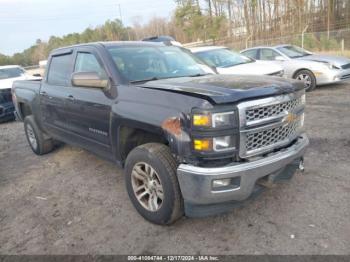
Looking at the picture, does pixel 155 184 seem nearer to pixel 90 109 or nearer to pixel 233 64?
pixel 90 109

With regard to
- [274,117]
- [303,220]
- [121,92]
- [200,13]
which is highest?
[200,13]

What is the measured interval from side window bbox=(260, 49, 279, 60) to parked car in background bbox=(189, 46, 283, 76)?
150cm

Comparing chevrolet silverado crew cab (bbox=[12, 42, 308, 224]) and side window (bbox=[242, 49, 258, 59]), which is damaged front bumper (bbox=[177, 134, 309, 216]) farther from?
side window (bbox=[242, 49, 258, 59])

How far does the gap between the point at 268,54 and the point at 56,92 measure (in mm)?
7736

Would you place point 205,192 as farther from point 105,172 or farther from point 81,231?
point 105,172

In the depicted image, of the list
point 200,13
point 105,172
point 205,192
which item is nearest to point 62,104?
point 105,172

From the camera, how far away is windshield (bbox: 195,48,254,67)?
8727 millimetres

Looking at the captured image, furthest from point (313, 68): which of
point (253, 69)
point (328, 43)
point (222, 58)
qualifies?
point (328, 43)

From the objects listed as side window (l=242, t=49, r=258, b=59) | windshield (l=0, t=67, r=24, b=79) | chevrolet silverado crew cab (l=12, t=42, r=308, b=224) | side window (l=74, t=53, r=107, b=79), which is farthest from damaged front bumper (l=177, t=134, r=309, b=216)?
windshield (l=0, t=67, r=24, b=79)

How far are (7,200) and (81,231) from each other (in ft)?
5.13

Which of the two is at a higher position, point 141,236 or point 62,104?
point 62,104

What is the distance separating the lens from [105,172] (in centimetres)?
473

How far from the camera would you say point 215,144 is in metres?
2.60

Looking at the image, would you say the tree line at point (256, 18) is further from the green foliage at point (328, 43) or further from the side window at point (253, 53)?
the side window at point (253, 53)
